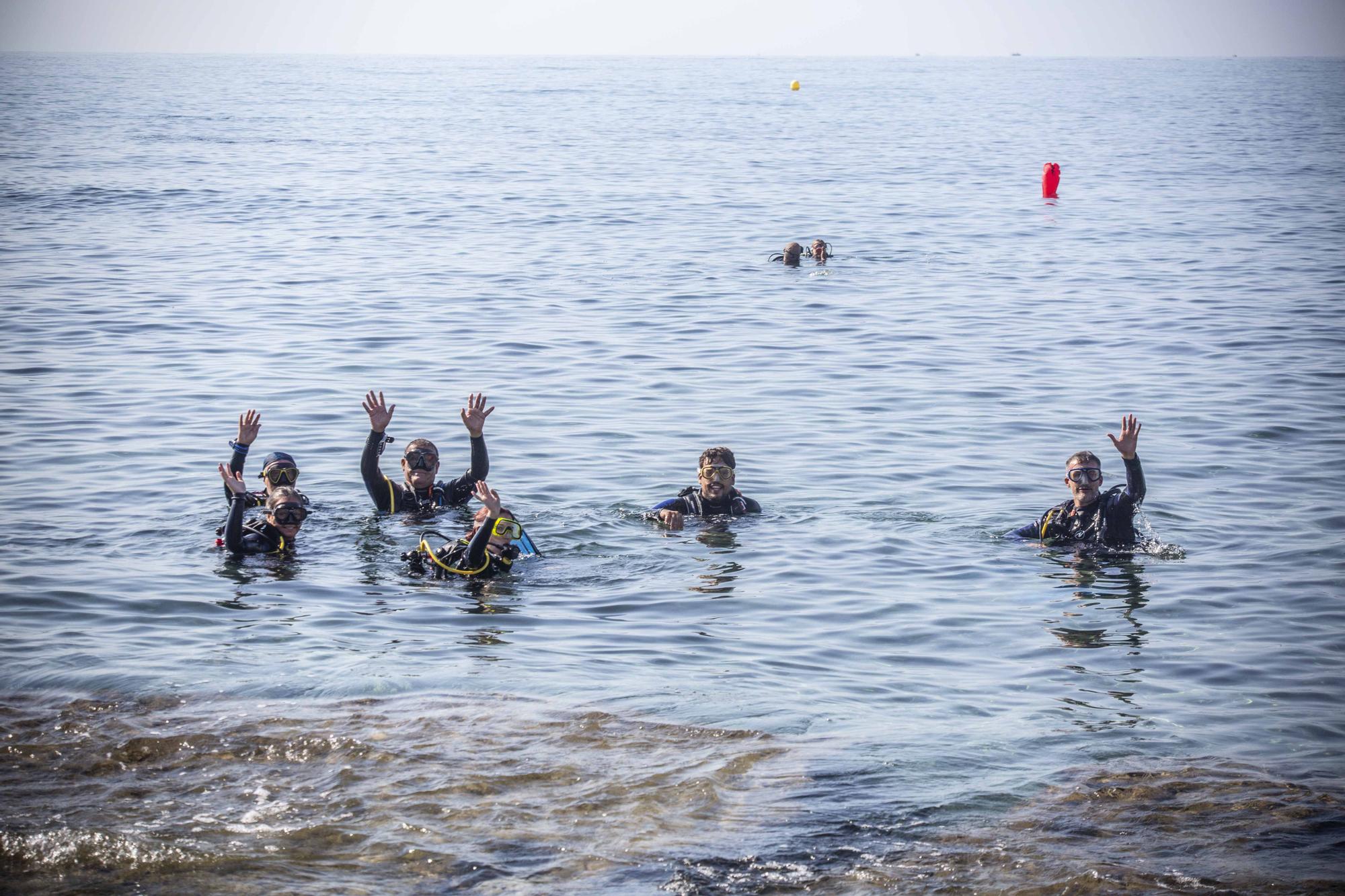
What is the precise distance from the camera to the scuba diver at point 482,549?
33.7 feet

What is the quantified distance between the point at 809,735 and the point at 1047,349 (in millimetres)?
12791

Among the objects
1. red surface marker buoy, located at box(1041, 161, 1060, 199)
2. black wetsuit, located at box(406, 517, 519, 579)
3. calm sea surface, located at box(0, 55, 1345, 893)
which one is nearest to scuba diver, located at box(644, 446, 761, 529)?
calm sea surface, located at box(0, 55, 1345, 893)

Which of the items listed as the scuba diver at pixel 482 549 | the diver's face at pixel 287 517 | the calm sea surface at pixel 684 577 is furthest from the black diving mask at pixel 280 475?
the scuba diver at pixel 482 549

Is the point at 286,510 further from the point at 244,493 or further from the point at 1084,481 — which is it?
the point at 1084,481

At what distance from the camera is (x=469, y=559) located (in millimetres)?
10578

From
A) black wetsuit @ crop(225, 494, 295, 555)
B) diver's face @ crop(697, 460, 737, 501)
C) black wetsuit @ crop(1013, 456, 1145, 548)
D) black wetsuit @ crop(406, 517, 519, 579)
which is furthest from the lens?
diver's face @ crop(697, 460, 737, 501)

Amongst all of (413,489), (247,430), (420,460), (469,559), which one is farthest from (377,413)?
(469,559)

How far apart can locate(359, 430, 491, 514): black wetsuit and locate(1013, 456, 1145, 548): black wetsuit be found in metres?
4.76

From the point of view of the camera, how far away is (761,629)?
32.4 ft

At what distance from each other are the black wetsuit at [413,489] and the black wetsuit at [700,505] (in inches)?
63.8

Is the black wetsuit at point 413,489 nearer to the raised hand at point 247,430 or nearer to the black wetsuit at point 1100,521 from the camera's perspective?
the raised hand at point 247,430

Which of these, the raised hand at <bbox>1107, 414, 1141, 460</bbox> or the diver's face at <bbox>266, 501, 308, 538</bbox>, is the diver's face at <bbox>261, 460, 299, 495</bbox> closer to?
the diver's face at <bbox>266, 501, 308, 538</bbox>

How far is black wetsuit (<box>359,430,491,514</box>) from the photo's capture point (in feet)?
39.3

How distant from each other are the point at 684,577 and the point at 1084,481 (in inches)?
132
